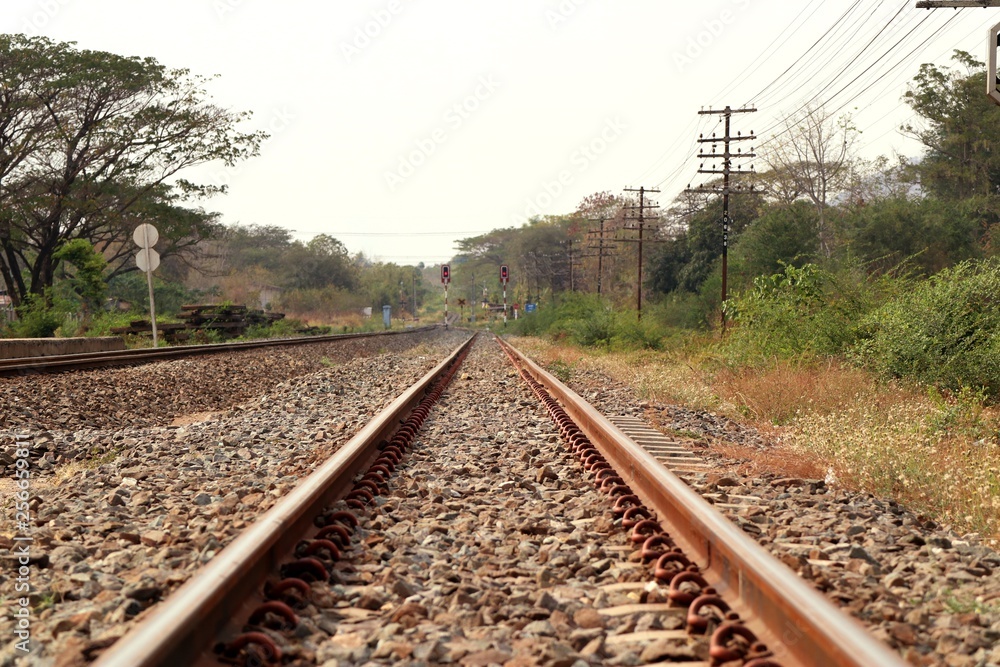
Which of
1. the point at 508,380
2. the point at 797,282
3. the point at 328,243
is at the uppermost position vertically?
the point at 328,243

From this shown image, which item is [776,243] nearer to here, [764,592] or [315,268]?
[764,592]

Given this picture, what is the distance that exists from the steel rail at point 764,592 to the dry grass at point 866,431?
1451mm

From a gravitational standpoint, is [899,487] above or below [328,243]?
below

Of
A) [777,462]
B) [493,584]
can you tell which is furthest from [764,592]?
[777,462]

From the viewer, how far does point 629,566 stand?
337cm

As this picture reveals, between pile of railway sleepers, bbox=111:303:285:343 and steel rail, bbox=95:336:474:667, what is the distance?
21.6 metres

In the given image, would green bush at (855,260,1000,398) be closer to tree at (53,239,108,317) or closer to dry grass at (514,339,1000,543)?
dry grass at (514,339,1000,543)

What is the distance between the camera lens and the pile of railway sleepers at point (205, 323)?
→ 79.7ft

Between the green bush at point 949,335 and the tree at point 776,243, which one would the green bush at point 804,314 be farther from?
the tree at point 776,243

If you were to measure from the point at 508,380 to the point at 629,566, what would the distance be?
31.6ft

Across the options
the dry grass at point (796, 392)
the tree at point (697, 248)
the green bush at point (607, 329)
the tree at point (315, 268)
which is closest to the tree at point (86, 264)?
the green bush at point (607, 329)

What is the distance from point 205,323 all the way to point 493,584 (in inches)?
1085

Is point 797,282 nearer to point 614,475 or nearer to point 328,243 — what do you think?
point 614,475

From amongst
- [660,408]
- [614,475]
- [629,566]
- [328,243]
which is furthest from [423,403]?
[328,243]
